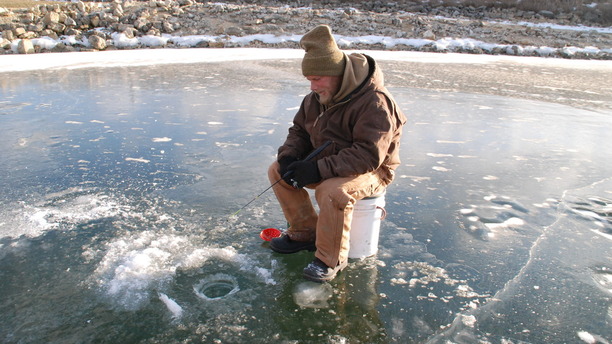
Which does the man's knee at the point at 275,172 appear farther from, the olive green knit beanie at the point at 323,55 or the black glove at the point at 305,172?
the olive green knit beanie at the point at 323,55

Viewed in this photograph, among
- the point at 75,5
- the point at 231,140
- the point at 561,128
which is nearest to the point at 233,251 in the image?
the point at 231,140

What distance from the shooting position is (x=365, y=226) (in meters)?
3.01

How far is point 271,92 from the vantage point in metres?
8.96

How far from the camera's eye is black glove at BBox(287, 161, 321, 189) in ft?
9.29

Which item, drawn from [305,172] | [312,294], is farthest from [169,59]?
[312,294]

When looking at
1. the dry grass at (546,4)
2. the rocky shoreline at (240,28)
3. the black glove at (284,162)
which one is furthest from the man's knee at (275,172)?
the dry grass at (546,4)

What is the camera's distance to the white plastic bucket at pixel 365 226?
2953mm

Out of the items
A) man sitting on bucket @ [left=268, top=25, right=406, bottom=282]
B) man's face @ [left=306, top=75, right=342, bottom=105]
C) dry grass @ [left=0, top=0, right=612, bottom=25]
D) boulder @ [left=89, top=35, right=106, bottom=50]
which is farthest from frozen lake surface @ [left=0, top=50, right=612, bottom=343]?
dry grass @ [left=0, top=0, right=612, bottom=25]

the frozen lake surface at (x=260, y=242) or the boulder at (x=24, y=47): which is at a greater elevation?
the frozen lake surface at (x=260, y=242)

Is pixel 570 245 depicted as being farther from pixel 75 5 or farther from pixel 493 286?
pixel 75 5

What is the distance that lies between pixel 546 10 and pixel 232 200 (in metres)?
36.5

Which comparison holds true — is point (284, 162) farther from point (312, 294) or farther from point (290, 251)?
point (312, 294)

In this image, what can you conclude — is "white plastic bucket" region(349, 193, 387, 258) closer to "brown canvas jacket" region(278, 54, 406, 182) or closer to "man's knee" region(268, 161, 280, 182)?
"brown canvas jacket" region(278, 54, 406, 182)

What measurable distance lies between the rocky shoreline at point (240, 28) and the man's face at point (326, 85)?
17.4 m
